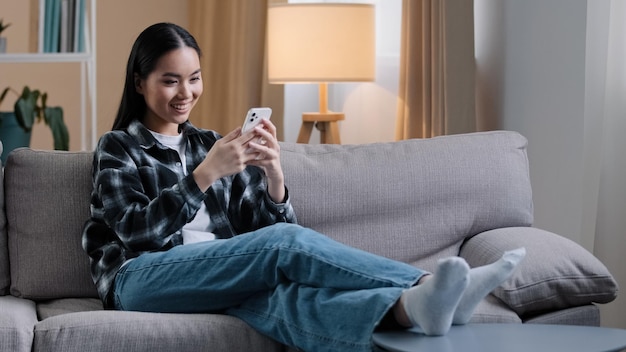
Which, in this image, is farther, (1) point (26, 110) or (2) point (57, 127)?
(2) point (57, 127)

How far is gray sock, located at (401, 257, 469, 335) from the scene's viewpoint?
182cm

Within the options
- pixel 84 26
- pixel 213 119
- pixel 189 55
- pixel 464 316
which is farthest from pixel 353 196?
pixel 213 119

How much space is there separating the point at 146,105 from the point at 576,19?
55.3 inches

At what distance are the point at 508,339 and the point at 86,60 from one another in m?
3.02

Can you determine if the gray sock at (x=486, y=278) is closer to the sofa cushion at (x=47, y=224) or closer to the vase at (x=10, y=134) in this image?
the sofa cushion at (x=47, y=224)

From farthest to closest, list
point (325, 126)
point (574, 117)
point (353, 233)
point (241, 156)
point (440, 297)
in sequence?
point (325, 126) < point (574, 117) < point (353, 233) < point (241, 156) < point (440, 297)

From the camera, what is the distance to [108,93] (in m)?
5.37

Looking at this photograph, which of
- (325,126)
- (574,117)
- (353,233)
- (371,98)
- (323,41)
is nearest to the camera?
(353,233)

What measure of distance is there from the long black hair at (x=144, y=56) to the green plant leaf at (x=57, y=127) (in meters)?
1.92

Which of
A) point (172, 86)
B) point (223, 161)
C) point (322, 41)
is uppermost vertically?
point (322, 41)

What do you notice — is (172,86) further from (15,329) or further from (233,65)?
(233,65)

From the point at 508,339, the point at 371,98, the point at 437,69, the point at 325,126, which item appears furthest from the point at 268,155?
the point at 371,98

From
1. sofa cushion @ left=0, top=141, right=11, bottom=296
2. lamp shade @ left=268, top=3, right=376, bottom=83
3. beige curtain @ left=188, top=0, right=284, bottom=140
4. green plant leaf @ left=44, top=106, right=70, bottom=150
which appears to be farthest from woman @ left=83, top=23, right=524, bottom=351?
beige curtain @ left=188, top=0, right=284, bottom=140

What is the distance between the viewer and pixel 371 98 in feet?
15.7
